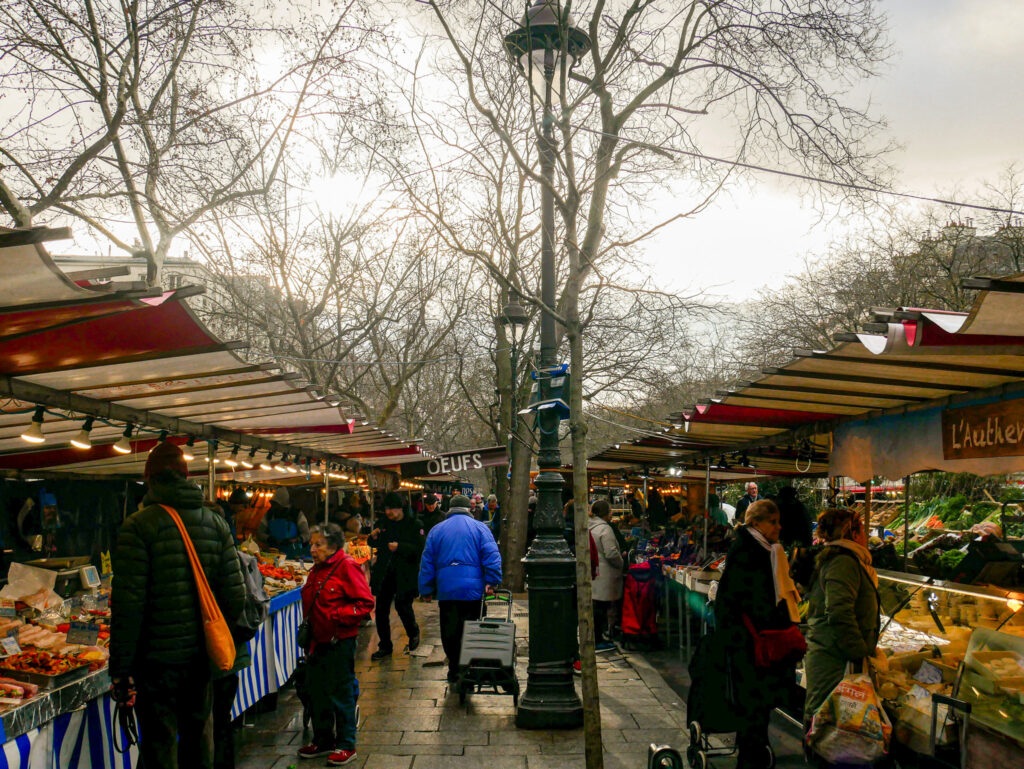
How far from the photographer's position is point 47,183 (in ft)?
38.6

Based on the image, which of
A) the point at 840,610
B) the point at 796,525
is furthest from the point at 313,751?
the point at 796,525

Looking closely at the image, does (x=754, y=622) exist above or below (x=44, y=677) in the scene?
above

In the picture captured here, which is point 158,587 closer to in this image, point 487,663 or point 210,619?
point 210,619

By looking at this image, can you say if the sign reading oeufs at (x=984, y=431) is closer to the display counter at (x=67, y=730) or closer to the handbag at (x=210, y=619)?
the handbag at (x=210, y=619)

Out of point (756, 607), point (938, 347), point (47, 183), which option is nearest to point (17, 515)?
point (47, 183)

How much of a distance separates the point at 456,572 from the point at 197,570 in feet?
14.5

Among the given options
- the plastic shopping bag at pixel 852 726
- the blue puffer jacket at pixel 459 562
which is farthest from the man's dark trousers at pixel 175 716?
the blue puffer jacket at pixel 459 562

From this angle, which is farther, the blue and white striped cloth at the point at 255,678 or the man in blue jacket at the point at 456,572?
the man in blue jacket at the point at 456,572

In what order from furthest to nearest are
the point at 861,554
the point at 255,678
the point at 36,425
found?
1. the point at 255,678
2. the point at 36,425
3. the point at 861,554

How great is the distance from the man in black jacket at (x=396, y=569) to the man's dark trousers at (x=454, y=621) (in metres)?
1.34

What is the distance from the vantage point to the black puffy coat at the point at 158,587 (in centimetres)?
390

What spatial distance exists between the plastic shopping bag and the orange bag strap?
346 cm

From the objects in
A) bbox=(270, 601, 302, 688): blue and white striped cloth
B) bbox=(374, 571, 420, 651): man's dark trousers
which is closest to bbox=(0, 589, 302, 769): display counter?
bbox=(270, 601, 302, 688): blue and white striped cloth

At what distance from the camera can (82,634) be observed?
203 inches
